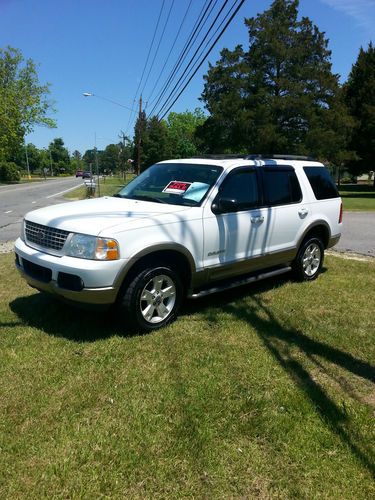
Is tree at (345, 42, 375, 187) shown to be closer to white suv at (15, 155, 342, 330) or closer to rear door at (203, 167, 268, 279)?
→ white suv at (15, 155, 342, 330)

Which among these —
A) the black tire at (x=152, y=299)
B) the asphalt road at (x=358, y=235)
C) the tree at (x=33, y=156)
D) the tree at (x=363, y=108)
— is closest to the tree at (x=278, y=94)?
the tree at (x=363, y=108)

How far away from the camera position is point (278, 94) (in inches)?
1329

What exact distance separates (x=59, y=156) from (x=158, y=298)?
13699 cm

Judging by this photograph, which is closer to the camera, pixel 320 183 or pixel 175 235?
pixel 175 235

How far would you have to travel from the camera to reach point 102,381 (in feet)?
12.1

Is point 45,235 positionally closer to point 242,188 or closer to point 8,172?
point 242,188

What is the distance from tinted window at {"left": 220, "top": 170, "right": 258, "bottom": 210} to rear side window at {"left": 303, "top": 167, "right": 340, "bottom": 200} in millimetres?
1335

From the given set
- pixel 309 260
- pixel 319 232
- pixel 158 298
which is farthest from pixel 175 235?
pixel 319 232

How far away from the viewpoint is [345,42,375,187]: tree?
3422cm

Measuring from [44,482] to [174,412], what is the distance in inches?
40.3

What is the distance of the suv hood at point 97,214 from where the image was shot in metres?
4.32

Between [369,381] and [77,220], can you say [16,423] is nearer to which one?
[77,220]

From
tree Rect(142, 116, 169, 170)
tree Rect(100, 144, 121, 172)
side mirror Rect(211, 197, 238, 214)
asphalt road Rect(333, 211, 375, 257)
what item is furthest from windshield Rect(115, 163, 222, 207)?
tree Rect(100, 144, 121, 172)

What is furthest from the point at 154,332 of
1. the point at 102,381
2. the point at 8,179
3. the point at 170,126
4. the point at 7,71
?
the point at 170,126
